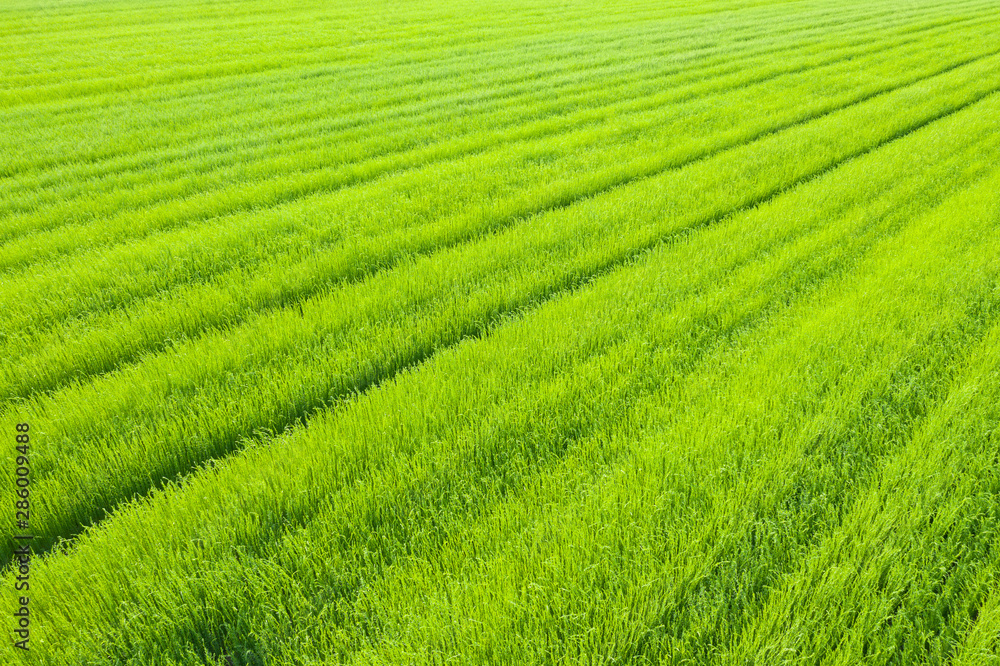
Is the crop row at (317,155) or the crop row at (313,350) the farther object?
the crop row at (317,155)

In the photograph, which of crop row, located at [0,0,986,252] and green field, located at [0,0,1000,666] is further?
crop row, located at [0,0,986,252]

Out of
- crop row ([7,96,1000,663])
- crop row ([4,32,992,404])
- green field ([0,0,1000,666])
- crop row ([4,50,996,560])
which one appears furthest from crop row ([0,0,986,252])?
crop row ([7,96,1000,663])

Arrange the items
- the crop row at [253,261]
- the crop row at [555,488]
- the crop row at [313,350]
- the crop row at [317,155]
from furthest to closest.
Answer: the crop row at [317,155]
the crop row at [253,261]
the crop row at [313,350]
the crop row at [555,488]

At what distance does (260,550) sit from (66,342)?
8.40ft

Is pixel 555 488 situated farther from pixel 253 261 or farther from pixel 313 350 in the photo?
pixel 253 261

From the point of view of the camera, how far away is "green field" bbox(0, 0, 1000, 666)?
219cm

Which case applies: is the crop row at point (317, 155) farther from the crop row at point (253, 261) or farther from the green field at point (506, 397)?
the crop row at point (253, 261)

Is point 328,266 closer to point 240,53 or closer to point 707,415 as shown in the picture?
point 707,415

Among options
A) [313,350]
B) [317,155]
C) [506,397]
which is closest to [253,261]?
[313,350]

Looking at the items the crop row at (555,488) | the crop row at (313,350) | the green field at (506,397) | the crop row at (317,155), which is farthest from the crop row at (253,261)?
the crop row at (555,488)

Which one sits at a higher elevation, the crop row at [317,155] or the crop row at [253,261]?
the crop row at [317,155]

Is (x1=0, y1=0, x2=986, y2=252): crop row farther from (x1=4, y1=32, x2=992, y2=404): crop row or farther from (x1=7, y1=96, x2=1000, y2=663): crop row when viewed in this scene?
(x1=7, y1=96, x2=1000, y2=663): crop row

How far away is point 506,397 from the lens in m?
3.35

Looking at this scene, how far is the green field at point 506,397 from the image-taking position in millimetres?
2189
